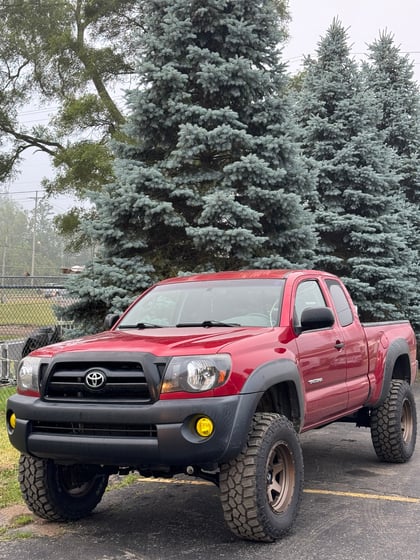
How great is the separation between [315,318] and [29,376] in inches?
84.8

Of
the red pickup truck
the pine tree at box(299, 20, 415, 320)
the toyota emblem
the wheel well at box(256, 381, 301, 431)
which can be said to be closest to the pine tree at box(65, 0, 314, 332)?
the pine tree at box(299, 20, 415, 320)

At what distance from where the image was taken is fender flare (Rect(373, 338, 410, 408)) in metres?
6.82

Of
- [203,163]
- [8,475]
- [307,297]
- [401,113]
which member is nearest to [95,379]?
[307,297]

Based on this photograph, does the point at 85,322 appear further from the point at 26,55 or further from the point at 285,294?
the point at 26,55

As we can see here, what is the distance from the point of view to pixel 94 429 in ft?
14.8

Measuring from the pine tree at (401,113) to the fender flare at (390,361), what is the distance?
944 cm

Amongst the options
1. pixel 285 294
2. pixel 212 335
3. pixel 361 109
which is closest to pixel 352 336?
pixel 285 294

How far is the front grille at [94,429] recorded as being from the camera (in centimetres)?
441

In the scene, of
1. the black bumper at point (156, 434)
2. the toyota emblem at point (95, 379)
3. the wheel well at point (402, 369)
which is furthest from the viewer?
the wheel well at point (402, 369)

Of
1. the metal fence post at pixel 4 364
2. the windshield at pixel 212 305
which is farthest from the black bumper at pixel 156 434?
the metal fence post at pixel 4 364

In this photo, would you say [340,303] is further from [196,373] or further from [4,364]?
[4,364]

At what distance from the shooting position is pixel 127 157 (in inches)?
450

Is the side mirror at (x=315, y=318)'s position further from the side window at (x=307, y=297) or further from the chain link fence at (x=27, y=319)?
the chain link fence at (x=27, y=319)

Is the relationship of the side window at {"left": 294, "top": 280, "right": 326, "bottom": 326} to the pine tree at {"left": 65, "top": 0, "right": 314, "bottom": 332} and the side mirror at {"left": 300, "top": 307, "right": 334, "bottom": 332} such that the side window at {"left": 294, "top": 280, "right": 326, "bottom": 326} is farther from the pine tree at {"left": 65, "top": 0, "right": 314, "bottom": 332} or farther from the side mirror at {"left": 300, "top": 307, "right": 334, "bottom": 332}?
the pine tree at {"left": 65, "top": 0, "right": 314, "bottom": 332}
